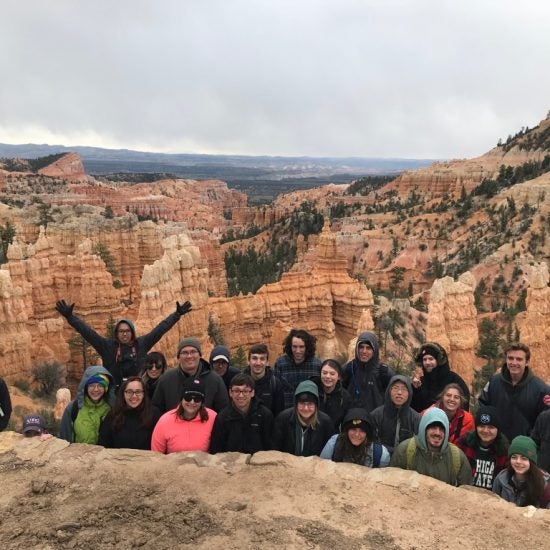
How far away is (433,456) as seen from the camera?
473cm

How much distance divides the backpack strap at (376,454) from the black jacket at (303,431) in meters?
0.44

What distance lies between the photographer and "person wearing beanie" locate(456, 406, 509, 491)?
4.78 meters

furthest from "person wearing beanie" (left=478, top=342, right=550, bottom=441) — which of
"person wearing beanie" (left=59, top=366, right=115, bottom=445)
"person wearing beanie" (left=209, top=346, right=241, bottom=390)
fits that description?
"person wearing beanie" (left=59, top=366, right=115, bottom=445)

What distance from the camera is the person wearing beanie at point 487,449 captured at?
15.7 ft

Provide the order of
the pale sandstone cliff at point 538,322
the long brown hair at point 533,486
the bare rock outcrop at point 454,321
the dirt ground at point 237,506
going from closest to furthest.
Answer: the dirt ground at point 237,506 → the long brown hair at point 533,486 → the bare rock outcrop at point 454,321 → the pale sandstone cliff at point 538,322

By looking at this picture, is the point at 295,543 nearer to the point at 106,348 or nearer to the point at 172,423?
the point at 172,423

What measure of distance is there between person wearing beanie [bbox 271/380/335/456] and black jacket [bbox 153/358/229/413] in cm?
71

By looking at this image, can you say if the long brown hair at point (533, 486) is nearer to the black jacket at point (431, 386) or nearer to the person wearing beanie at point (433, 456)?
the person wearing beanie at point (433, 456)

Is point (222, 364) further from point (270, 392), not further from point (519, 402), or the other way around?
point (519, 402)

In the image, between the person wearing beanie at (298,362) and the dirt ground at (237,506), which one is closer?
the dirt ground at (237,506)

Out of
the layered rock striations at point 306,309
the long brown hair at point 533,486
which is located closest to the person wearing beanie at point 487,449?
the long brown hair at point 533,486

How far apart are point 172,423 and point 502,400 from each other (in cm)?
324

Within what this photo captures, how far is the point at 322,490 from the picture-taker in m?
4.60

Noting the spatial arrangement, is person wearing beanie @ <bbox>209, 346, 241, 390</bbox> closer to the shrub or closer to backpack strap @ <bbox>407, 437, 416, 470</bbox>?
backpack strap @ <bbox>407, 437, 416, 470</bbox>
